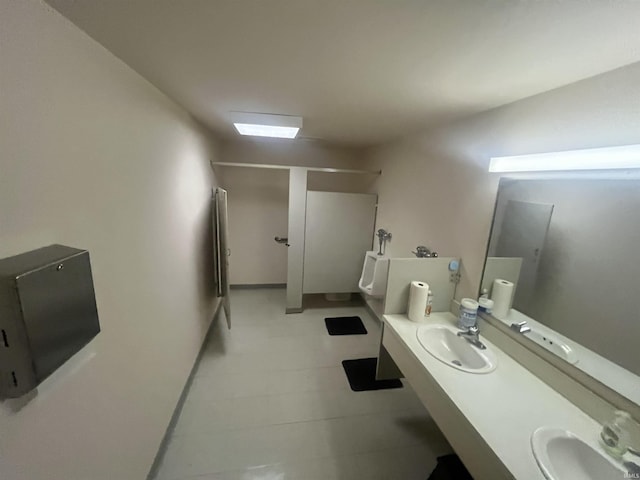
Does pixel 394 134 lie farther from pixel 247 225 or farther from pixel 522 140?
pixel 247 225

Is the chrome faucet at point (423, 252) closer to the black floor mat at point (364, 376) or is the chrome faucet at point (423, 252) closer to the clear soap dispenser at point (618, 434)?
the black floor mat at point (364, 376)

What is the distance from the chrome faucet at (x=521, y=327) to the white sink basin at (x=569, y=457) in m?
0.49

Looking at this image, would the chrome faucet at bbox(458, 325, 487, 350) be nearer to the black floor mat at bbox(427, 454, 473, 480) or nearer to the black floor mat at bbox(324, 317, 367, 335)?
the black floor mat at bbox(427, 454, 473, 480)

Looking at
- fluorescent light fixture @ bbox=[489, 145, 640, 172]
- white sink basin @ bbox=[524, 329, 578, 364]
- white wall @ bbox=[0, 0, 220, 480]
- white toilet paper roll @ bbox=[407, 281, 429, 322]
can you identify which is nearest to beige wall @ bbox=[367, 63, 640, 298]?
fluorescent light fixture @ bbox=[489, 145, 640, 172]

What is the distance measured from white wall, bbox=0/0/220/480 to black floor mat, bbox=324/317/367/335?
70.6 inches

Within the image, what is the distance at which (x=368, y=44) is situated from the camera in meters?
0.89

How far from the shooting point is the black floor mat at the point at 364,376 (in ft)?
7.50

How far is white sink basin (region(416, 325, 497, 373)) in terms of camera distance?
4.72ft

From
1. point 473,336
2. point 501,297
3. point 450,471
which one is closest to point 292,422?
point 450,471

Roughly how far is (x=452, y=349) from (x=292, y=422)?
1.27 metres

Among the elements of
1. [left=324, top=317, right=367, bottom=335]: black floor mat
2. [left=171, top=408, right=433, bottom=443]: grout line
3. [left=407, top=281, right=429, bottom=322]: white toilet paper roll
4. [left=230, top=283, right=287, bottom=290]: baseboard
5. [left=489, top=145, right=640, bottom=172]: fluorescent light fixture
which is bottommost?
[left=171, top=408, right=433, bottom=443]: grout line

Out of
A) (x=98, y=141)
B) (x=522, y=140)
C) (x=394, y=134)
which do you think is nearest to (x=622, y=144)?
(x=522, y=140)

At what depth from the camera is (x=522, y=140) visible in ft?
4.66

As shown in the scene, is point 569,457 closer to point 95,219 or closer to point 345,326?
point 95,219
